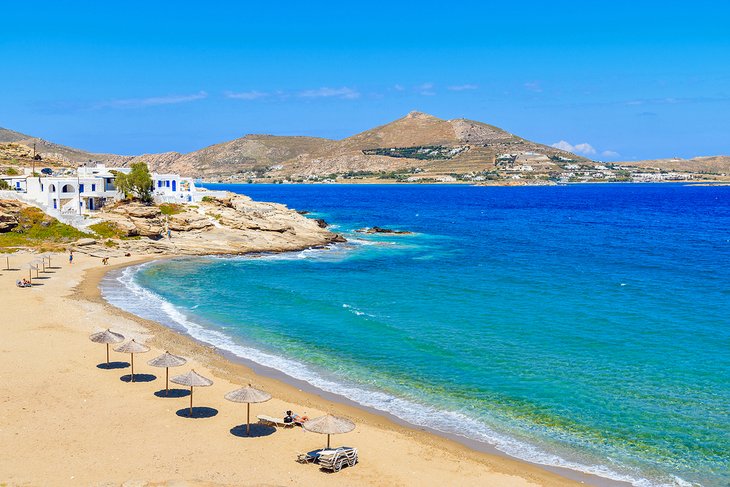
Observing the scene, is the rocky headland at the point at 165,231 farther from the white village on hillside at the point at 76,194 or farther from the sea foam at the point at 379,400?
the sea foam at the point at 379,400

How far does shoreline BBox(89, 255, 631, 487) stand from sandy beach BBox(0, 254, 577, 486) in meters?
0.12

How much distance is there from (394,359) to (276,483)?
46.6 feet

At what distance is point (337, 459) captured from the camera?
20797 millimetres

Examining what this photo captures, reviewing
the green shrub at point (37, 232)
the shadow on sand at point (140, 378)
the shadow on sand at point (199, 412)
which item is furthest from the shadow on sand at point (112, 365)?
the green shrub at point (37, 232)

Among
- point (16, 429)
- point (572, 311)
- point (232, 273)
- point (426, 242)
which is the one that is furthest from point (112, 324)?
point (426, 242)

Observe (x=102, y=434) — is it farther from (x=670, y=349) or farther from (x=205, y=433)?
(x=670, y=349)

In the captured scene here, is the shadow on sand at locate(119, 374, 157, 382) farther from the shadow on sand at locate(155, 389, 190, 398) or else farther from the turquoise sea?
the turquoise sea

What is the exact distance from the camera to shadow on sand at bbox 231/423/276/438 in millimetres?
23453

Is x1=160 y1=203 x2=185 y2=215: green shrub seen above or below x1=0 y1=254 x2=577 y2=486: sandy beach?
above

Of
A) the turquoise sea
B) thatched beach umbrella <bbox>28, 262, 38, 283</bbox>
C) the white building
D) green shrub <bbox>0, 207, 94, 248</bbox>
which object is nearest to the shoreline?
the turquoise sea

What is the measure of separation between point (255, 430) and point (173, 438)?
2.98 metres

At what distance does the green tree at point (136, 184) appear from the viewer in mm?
82812

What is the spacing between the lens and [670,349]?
34688mm

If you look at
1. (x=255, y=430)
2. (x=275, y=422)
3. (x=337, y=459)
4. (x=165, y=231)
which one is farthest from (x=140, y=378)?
(x=165, y=231)
